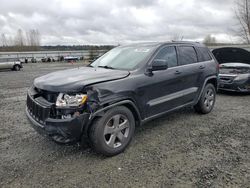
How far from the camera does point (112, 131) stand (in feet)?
10.7

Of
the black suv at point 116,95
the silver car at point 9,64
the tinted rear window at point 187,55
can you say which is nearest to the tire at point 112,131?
the black suv at point 116,95

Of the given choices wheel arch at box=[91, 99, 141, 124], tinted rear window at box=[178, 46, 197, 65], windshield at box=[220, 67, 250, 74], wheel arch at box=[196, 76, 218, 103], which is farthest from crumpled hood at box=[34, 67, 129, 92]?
windshield at box=[220, 67, 250, 74]

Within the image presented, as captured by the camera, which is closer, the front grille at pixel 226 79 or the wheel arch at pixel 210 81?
the wheel arch at pixel 210 81

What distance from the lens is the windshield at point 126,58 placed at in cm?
389

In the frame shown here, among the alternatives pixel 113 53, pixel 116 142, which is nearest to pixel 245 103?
pixel 113 53

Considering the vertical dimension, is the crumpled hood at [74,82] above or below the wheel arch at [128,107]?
above

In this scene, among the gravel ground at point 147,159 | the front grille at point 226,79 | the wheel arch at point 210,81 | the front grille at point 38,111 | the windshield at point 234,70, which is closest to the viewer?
the gravel ground at point 147,159

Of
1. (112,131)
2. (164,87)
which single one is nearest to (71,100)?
(112,131)

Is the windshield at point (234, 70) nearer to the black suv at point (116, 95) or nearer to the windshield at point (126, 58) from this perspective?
the black suv at point (116, 95)

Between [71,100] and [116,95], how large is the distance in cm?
66

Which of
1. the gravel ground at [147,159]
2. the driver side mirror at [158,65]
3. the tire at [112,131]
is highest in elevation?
the driver side mirror at [158,65]

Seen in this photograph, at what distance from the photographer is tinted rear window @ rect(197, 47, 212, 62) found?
5127mm

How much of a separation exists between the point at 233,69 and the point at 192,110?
3.21 meters

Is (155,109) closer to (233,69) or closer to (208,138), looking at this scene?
(208,138)
